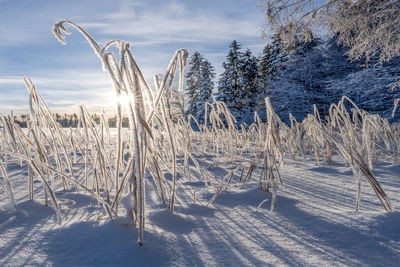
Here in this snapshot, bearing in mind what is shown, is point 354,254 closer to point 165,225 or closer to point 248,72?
point 165,225

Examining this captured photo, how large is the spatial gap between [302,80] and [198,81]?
7.69 m

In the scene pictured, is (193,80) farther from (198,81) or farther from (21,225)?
(21,225)

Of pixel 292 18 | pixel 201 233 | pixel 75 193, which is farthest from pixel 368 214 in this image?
pixel 292 18

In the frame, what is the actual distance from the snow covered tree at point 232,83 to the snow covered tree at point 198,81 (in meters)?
1.70

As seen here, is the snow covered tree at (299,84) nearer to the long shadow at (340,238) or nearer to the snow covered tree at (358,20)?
the snow covered tree at (358,20)

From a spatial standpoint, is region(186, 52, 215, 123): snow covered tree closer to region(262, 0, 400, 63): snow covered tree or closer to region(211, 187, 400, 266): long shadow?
region(262, 0, 400, 63): snow covered tree

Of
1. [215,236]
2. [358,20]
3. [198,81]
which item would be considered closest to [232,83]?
[198,81]

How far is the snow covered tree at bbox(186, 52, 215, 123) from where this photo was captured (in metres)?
14.9

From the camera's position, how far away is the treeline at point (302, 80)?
6820 millimetres

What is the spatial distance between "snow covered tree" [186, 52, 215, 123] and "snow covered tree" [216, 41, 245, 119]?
1698 millimetres

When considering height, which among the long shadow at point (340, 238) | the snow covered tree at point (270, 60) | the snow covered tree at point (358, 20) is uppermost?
the snow covered tree at point (270, 60)

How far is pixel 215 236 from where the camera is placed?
0.56m

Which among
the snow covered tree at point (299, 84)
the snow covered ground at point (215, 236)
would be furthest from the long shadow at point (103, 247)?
the snow covered tree at point (299, 84)

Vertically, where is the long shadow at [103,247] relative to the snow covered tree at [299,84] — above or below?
below
